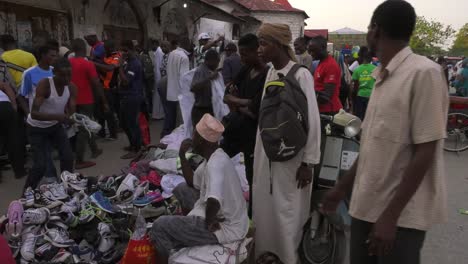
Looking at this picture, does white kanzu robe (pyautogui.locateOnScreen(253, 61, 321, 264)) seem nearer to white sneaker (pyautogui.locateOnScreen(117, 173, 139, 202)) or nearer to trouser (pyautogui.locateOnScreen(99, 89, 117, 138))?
white sneaker (pyautogui.locateOnScreen(117, 173, 139, 202))

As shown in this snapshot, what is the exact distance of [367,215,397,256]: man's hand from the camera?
1.70m

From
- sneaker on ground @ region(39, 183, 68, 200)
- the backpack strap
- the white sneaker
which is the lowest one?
the white sneaker

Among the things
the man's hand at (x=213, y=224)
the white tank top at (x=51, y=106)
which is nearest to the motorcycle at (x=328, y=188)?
the man's hand at (x=213, y=224)

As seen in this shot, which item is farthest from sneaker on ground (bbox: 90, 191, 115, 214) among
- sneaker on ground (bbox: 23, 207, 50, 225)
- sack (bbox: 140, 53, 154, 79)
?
sack (bbox: 140, 53, 154, 79)

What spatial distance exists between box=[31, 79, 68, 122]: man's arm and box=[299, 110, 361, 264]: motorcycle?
9.68 feet

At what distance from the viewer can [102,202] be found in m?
3.84

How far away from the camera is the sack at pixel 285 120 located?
9.63 feet

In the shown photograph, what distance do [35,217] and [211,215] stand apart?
5.50 ft

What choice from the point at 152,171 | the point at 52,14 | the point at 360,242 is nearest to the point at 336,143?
the point at 360,242

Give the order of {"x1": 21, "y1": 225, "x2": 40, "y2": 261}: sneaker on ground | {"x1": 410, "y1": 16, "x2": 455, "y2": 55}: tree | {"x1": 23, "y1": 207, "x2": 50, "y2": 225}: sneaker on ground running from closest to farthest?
{"x1": 21, "y1": 225, "x2": 40, "y2": 261}: sneaker on ground → {"x1": 23, "y1": 207, "x2": 50, "y2": 225}: sneaker on ground → {"x1": 410, "y1": 16, "x2": 455, "y2": 55}: tree

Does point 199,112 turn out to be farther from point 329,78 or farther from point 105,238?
point 105,238

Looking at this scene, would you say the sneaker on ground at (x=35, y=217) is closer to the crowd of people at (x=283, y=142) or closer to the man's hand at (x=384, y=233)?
the crowd of people at (x=283, y=142)

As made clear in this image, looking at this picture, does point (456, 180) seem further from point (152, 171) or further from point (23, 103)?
point (23, 103)

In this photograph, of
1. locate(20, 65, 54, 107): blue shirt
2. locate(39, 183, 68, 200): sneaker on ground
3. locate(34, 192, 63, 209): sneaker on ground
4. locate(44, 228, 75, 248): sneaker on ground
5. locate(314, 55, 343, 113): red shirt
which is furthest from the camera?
locate(314, 55, 343, 113): red shirt
